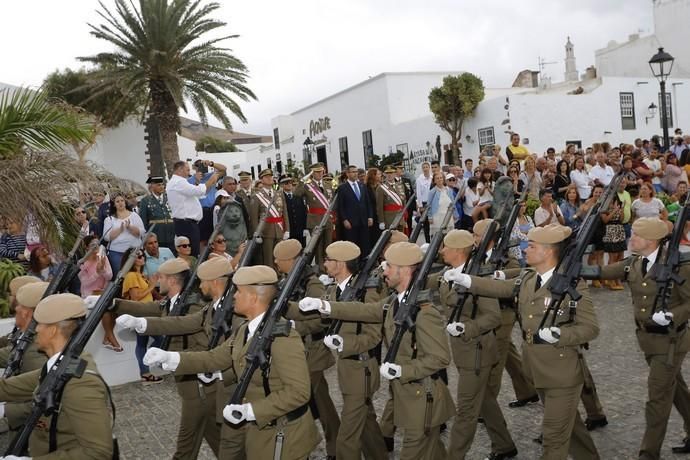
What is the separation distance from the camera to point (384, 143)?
1508 inches

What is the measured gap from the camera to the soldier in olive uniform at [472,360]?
5.45m

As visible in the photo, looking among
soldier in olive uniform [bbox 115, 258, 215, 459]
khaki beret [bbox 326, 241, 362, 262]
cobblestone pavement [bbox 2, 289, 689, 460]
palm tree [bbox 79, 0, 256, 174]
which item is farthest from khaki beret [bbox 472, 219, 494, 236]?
palm tree [bbox 79, 0, 256, 174]

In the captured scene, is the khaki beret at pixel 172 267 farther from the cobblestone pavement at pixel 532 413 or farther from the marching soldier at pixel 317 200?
the marching soldier at pixel 317 200

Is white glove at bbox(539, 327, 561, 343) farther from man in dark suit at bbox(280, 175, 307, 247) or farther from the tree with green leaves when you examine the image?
the tree with green leaves

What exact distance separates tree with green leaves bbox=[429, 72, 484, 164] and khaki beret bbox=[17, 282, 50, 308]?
26775mm

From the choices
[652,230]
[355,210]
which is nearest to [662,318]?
[652,230]

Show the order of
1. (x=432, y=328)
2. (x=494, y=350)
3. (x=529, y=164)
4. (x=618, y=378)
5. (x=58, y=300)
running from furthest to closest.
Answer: (x=529, y=164), (x=618, y=378), (x=494, y=350), (x=432, y=328), (x=58, y=300)

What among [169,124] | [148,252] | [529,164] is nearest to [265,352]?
[148,252]

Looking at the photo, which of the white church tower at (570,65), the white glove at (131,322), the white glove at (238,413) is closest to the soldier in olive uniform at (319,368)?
the white glove at (131,322)

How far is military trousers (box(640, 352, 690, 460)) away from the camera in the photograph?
528 centimetres

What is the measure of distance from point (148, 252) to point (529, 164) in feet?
25.3

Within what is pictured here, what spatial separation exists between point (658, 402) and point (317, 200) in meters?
7.90

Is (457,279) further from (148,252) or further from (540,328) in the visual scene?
(148,252)

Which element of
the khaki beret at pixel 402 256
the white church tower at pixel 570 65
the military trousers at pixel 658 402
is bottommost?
the military trousers at pixel 658 402
